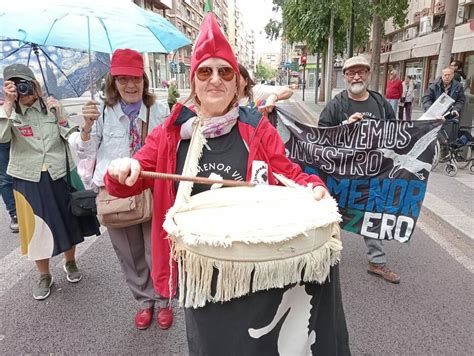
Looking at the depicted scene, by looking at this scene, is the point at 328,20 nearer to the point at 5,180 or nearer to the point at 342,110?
the point at 342,110

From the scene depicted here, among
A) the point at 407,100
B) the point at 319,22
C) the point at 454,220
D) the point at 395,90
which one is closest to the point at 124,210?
the point at 454,220

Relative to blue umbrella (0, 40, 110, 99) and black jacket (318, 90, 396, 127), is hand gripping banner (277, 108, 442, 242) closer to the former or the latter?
black jacket (318, 90, 396, 127)

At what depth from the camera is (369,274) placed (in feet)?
11.3

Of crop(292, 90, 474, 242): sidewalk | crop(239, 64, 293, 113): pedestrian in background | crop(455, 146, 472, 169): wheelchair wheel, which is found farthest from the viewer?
crop(455, 146, 472, 169): wheelchair wheel

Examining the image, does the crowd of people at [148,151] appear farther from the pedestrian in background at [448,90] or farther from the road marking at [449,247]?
the pedestrian in background at [448,90]

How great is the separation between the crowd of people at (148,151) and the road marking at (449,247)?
80 cm

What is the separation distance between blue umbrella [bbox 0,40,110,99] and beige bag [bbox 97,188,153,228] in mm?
1408

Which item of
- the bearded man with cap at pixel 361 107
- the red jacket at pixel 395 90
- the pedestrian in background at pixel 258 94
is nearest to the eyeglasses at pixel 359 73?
the bearded man with cap at pixel 361 107

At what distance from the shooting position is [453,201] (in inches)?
205

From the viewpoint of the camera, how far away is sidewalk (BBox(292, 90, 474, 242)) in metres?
4.38

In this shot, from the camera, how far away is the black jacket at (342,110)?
337 cm

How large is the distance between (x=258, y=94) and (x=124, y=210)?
7.69ft

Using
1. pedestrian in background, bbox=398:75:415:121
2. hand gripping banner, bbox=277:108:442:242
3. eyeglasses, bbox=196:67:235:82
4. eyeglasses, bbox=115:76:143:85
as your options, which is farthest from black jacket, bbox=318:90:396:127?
pedestrian in background, bbox=398:75:415:121

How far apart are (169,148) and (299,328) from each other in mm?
895
